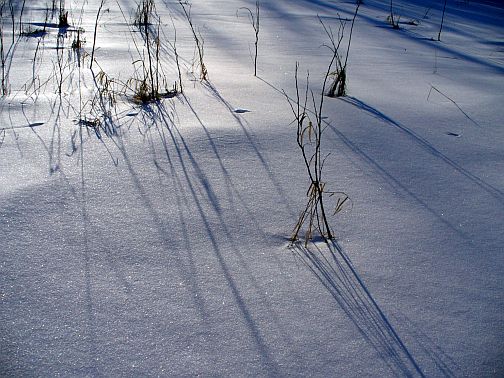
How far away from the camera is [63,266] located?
3.36ft

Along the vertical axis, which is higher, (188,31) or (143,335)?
(188,31)

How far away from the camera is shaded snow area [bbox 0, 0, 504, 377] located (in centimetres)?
86

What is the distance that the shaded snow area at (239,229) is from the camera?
2.83ft

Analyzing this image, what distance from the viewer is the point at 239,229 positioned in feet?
3.89

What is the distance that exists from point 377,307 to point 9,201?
832mm

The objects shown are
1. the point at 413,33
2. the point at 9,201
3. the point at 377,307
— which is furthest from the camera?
the point at 413,33

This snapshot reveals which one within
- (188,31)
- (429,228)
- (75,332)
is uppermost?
(188,31)

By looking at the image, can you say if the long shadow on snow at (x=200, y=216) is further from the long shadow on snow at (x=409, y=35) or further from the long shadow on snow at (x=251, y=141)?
the long shadow on snow at (x=409, y=35)

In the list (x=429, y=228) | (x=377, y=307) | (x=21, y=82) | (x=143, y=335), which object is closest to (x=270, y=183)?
(x=429, y=228)

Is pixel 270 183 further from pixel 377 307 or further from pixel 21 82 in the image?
pixel 21 82

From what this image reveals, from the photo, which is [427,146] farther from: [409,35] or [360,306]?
[409,35]

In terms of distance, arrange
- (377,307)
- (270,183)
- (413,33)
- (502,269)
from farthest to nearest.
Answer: (413,33)
(270,183)
(502,269)
(377,307)

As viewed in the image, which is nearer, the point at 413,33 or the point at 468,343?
the point at 468,343

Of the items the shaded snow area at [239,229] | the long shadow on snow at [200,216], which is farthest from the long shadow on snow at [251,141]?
the long shadow on snow at [200,216]
